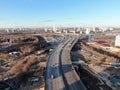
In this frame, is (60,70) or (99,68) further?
(99,68)

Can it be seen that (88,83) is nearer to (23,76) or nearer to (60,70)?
(60,70)

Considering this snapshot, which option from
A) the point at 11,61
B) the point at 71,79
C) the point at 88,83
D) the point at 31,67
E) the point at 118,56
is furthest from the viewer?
the point at 118,56

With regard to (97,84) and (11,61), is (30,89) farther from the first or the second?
(11,61)

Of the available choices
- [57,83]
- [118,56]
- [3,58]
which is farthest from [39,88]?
[118,56]

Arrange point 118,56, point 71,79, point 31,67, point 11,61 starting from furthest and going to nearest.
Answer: point 118,56 < point 11,61 < point 31,67 < point 71,79

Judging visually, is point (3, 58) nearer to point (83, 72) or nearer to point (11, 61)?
point (11, 61)

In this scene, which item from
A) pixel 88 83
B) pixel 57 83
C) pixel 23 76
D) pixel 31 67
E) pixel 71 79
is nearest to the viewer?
pixel 57 83

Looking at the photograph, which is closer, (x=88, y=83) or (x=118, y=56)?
(x=88, y=83)

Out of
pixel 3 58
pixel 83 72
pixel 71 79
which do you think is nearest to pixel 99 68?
pixel 83 72

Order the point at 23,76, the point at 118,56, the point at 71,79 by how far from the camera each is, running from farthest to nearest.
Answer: the point at 118,56 → the point at 23,76 → the point at 71,79
